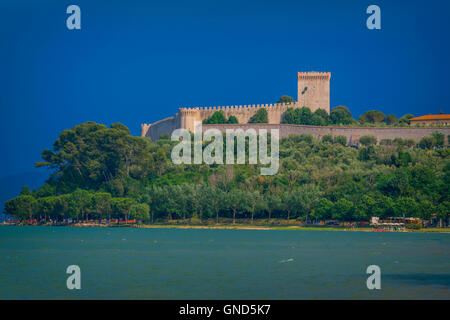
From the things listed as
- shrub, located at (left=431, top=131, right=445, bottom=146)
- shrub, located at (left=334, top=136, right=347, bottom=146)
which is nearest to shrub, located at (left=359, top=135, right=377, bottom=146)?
shrub, located at (left=334, top=136, right=347, bottom=146)

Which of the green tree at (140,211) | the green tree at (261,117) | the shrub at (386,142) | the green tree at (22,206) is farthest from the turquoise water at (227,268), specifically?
the green tree at (261,117)

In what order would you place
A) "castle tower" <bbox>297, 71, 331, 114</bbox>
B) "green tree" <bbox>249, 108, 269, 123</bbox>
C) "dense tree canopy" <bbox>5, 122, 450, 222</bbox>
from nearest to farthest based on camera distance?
"dense tree canopy" <bbox>5, 122, 450, 222</bbox> < "green tree" <bbox>249, 108, 269, 123</bbox> < "castle tower" <bbox>297, 71, 331, 114</bbox>

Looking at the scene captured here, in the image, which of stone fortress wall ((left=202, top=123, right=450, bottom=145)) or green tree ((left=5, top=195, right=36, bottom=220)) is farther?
stone fortress wall ((left=202, top=123, right=450, bottom=145))

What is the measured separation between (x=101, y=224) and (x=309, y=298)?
54.0m

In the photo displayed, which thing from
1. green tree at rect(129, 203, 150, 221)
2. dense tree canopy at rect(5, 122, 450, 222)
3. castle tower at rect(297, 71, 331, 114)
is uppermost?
castle tower at rect(297, 71, 331, 114)

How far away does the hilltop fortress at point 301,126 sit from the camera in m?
86.3

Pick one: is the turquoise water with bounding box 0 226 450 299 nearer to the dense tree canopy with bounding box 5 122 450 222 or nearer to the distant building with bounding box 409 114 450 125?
the dense tree canopy with bounding box 5 122 450 222

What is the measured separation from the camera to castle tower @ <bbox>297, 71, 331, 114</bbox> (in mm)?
92812

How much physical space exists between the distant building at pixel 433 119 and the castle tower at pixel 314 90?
1115 cm

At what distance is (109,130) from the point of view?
79938mm

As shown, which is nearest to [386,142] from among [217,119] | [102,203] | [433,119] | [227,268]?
[433,119]
